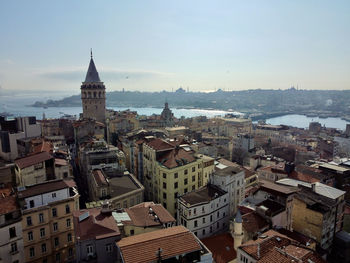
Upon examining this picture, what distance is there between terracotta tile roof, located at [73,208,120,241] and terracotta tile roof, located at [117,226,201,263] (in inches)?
57.2

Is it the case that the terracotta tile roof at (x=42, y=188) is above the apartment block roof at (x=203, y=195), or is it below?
above

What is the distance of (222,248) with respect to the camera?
81.1ft

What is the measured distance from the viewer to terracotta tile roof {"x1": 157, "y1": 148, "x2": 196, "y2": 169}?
34.0m

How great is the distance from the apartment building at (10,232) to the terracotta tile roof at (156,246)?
31.7 feet

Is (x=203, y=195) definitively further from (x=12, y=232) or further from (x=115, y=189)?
(x=12, y=232)

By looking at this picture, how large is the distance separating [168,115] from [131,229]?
72158 mm

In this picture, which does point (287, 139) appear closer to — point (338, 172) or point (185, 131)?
point (185, 131)

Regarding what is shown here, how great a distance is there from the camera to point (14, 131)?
42.7m

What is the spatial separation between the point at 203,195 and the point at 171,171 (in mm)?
5106

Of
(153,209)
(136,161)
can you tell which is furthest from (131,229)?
(136,161)

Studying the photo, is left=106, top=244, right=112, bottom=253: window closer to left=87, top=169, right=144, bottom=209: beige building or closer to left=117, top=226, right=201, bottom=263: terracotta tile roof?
left=117, top=226, right=201, bottom=263: terracotta tile roof

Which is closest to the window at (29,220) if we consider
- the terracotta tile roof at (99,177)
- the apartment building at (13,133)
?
the terracotta tile roof at (99,177)

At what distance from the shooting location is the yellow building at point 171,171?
3369cm

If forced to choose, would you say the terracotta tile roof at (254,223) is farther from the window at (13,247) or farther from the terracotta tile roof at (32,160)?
the terracotta tile roof at (32,160)
